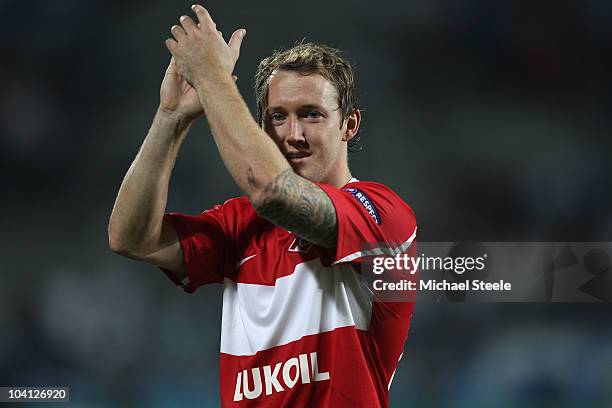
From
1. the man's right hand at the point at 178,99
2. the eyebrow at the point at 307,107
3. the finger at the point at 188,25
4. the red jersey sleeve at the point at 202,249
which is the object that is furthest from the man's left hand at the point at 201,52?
the red jersey sleeve at the point at 202,249

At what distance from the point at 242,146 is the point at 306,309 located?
41 cm

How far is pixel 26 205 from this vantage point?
13.6ft

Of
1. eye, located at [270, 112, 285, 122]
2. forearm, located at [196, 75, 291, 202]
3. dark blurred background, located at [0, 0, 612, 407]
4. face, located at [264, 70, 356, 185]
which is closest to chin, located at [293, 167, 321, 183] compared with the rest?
face, located at [264, 70, 356, 185]

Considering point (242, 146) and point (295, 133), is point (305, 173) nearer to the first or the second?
point (295, 133)

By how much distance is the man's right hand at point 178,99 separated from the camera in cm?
175

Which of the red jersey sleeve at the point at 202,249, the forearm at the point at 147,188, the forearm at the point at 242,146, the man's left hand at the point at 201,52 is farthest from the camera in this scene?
the red jersey sleeve at the point at 202,249

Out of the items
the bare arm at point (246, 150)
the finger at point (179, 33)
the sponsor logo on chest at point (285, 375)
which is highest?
the finger at point (179, 33)

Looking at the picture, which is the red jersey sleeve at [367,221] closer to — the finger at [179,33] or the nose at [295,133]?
the nose at [295,133]

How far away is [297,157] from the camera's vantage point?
1.88m

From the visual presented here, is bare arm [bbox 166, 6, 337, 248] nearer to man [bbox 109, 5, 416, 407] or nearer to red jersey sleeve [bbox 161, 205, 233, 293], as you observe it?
man [bbox 109, 5, 416, 407]

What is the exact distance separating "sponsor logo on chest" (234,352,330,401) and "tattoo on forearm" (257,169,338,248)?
262 millimetres

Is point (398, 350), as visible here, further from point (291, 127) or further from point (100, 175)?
point (100, 175)

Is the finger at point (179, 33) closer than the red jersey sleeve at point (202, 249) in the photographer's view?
Yes

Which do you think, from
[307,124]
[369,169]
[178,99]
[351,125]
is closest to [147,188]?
[178,99]
